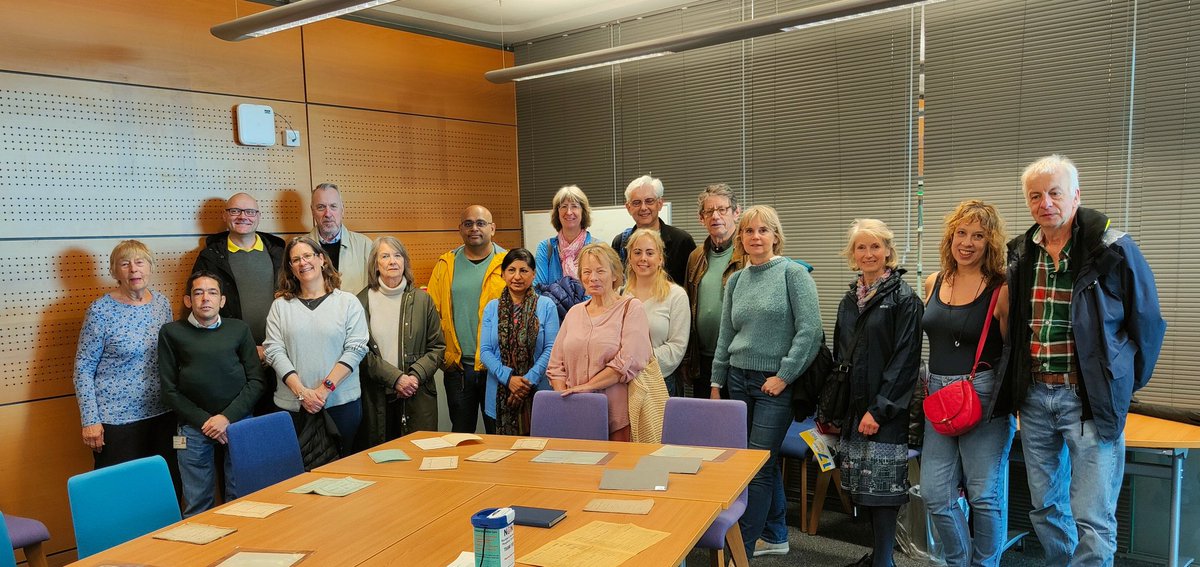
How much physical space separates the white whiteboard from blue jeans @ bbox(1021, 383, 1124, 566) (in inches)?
118

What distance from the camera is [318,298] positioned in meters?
4.16

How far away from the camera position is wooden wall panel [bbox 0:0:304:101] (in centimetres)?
418

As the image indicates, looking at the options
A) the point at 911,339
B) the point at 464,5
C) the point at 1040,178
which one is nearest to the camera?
the point at 1040,178

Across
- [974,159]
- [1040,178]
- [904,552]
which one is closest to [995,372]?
[1040,178]

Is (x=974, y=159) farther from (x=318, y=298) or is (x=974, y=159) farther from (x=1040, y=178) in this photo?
(x=318, y=298)

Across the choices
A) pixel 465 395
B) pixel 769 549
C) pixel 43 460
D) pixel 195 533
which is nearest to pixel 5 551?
pixel 195 533

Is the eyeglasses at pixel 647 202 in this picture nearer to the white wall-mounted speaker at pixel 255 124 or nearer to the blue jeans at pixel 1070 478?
the blue jeans at pixel 1070 478

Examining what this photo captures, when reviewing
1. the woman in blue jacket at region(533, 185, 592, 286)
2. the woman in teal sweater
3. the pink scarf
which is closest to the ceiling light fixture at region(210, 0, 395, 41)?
the woman in blue jacket at region(533, 185, 592, 286)

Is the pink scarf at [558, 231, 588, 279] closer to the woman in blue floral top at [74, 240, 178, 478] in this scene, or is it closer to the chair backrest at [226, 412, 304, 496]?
the chair backrest at [226, 412, 304, 496]

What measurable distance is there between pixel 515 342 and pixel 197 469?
69.4 inches

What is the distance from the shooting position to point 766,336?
3711 mm

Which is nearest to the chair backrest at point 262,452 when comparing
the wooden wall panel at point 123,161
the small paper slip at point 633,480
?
the small paper slip at point 633,480

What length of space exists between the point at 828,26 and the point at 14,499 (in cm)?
552

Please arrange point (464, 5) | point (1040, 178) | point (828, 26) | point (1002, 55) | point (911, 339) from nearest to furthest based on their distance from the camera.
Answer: point (1040, 178)
point (911, 339)
point (1002, 55)
point (828, 26)
point (464, 5)
